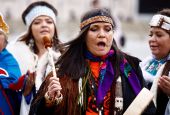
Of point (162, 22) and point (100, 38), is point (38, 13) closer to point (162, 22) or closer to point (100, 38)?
point (162, 22)

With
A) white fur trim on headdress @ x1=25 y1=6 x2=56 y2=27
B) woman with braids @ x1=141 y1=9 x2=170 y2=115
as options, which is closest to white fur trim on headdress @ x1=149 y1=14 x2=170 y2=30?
woman with braids @ x1=141 y1=9 x2=170 y2=115

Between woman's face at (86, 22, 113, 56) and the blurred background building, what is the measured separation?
1969 centimetres

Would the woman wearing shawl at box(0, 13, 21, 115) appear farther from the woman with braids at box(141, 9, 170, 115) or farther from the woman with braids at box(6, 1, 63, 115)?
the woman with braids at box(141, 9, 170, 115)

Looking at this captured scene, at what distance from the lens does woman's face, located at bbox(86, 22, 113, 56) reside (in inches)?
190

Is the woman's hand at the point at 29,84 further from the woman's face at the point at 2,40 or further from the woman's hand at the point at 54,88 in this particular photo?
the woman's hand at the point at 54,88

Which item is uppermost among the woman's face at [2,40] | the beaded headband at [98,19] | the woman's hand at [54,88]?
the beaded headband at [98,19]

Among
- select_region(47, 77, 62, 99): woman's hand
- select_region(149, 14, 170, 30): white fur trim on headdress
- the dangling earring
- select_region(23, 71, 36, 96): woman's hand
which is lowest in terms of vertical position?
select_region(23, 71, 36, 96): woman's hand

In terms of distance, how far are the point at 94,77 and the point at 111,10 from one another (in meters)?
23.3

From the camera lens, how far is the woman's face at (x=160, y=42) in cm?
544

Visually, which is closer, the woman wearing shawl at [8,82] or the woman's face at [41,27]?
the woman wearing shawl at [8,82]

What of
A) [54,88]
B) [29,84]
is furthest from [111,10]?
[54,88]

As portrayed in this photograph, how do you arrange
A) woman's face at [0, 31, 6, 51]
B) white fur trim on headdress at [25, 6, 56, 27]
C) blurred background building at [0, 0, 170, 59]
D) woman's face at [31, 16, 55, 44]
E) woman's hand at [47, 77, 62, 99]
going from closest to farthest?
woman's hand at [47, 77, 62, 99] < woman's face at [0, 31, 6, 51] < woman's face at [31, 16, 55, 44] < white fur trim on headdress at [25, 6, 56, 27] < blurred background building at [0, 0, 170, 59]

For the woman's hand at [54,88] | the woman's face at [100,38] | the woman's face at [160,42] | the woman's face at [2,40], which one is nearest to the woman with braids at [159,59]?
the woman's face at [160,42]

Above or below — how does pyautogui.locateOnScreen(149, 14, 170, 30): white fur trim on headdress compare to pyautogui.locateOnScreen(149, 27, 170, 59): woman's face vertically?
above
